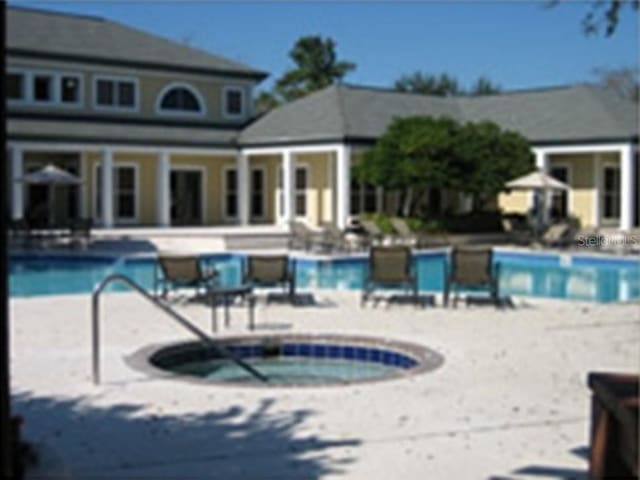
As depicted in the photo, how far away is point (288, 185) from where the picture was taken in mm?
32688

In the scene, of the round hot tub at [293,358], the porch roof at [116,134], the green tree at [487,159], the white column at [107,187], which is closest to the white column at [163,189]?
the porch roof at [116,134]

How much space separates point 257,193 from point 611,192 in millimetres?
13178

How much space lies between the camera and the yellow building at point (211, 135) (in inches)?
1235

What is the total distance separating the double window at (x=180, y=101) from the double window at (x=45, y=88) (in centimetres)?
330

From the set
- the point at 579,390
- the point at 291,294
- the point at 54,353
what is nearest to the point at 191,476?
the point at 579,390

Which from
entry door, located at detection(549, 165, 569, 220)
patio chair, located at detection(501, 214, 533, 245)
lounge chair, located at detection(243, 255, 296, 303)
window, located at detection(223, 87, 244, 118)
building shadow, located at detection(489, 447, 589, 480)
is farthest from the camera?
window, located at detection(223, 87, 244, 118)

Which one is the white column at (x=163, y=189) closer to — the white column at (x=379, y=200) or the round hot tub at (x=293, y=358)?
the white column at (x=379, y=200)

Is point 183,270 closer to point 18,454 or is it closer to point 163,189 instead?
point 18,454

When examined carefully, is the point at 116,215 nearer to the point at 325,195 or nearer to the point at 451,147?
the point at 325,195

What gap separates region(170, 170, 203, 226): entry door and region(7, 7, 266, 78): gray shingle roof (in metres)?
4.12

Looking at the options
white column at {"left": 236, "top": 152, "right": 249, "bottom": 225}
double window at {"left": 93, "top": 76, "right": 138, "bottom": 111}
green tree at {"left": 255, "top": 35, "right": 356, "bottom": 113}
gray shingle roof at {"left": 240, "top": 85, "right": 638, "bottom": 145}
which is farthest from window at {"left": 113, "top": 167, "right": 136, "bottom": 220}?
green tree at {"left": 255, "top": 35, "right": 356, "bottom": 113}

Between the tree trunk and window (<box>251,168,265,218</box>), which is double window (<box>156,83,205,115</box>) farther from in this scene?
the tree trunk

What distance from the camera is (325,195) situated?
34156 millimetres

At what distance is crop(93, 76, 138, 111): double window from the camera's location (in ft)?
110
